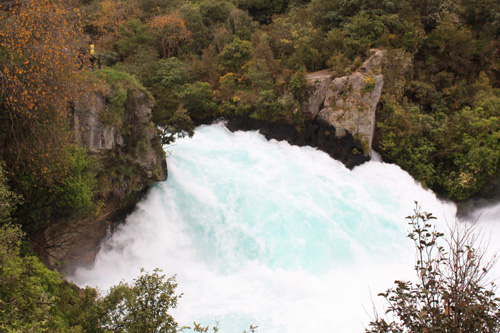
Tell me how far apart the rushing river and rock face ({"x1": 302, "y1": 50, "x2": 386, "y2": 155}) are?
6.11 feet

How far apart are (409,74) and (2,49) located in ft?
63.4

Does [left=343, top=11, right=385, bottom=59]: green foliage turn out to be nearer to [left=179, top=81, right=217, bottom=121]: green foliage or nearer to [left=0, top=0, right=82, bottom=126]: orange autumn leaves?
[left=179, top=81, right=217, bottom=121]: green foliage

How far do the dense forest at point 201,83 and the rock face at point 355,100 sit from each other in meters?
0.76

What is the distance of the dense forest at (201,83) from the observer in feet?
24.9

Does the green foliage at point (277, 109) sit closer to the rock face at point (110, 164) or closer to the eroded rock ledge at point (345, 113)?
the eroded rock ledge at point (345, 113)

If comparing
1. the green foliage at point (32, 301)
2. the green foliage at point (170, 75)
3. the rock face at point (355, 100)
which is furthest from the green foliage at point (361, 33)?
the green foliage at point (32, 301)

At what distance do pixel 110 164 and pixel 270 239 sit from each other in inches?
241

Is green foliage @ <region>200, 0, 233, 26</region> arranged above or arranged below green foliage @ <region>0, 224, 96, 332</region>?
above

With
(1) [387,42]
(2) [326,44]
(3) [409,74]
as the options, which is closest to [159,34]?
(2) [326,44]

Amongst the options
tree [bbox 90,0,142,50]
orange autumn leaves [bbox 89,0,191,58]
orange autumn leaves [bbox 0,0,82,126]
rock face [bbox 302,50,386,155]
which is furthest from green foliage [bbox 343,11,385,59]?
tree [bbox 90,0,142,50]

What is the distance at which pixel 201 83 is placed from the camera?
21.5 meters

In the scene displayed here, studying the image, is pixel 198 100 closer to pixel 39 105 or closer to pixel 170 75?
pixel 170 75

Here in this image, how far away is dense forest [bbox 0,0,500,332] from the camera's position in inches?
299

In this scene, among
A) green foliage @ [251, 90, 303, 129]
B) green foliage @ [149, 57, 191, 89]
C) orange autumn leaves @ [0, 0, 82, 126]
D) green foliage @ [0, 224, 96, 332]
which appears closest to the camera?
green foliage @ [0, 224, 96, 332]
